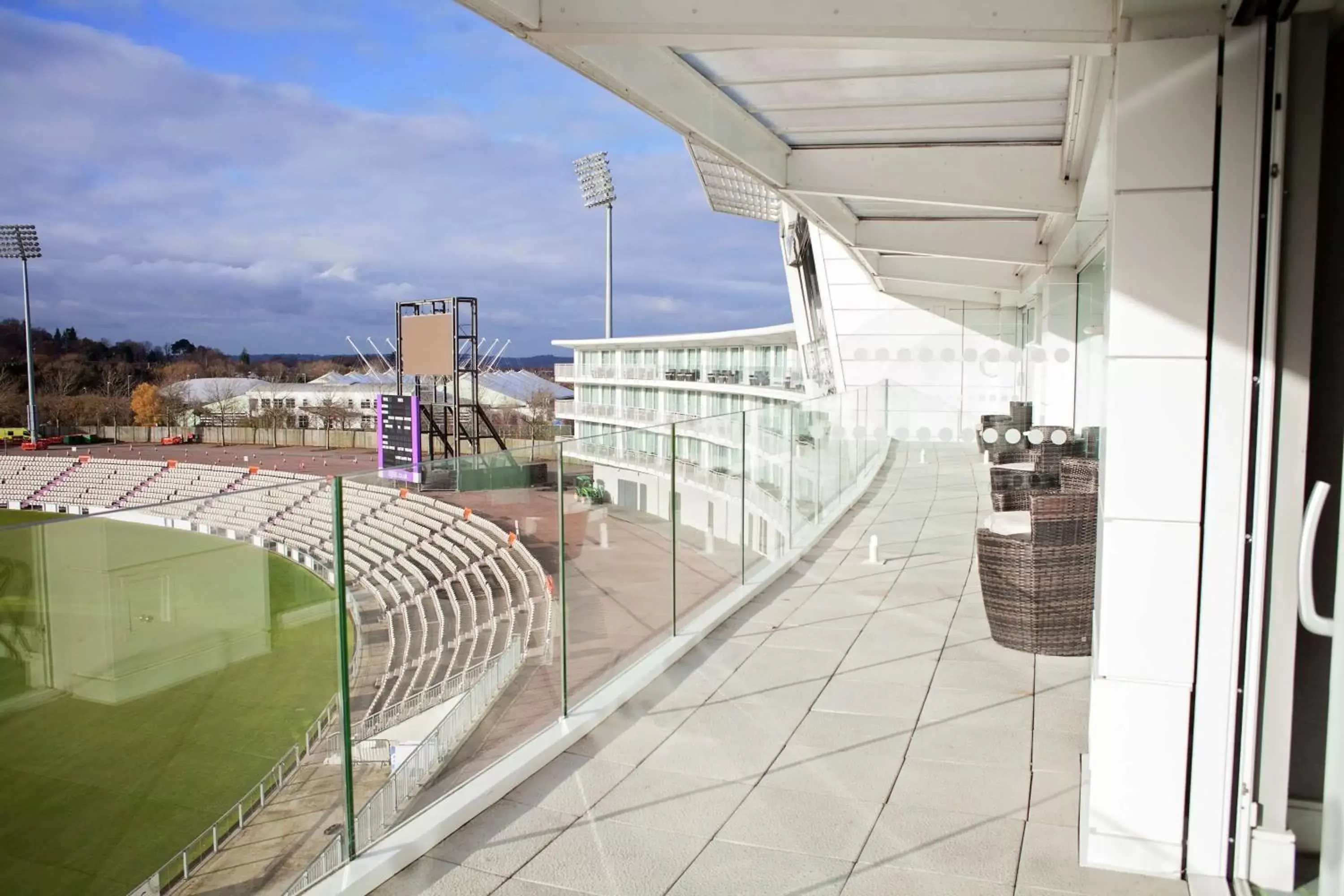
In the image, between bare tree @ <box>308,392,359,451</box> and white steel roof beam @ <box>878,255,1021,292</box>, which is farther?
bare tree @ <box>308,392,359,451</box>

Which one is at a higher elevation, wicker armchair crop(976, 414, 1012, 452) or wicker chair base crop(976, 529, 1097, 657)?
wicker armchair crop(976, 414, 1012, 452)

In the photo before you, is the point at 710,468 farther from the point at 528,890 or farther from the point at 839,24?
the point at 528,890

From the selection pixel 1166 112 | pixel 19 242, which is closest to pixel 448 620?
pixel 1166 112

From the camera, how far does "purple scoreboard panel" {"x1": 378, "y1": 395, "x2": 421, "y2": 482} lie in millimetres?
29344

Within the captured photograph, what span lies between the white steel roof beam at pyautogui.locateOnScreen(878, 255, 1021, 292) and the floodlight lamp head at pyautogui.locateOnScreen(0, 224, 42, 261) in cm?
6554

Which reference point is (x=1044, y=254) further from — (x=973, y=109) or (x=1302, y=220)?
(x=1302, y=220)

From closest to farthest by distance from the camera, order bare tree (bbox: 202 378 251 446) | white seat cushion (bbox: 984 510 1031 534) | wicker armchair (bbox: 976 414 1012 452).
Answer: white seat cushion (bbox: 984 510 1031 534) < wicker armchair (bbox: 976 414 1012 452) < bare tree (bbox: 202 378 251 446)

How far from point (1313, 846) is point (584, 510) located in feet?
9.52

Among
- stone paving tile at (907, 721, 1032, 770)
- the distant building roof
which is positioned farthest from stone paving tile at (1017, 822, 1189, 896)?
the distant building roof

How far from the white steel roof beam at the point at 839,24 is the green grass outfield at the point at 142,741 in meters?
2.19

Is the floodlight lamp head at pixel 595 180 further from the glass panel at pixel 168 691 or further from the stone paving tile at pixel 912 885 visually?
the stone paving tile at pixel 912 885

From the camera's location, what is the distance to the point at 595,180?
214 feet

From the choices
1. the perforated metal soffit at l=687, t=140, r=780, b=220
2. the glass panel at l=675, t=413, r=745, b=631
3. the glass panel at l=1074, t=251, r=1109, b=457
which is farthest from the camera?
the perforated metal soffit at l=687, t=140, r=780, b=220

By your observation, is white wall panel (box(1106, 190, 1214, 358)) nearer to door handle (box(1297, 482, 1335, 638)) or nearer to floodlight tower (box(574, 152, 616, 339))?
door handle (box(1297, 482, 1335, 638))
